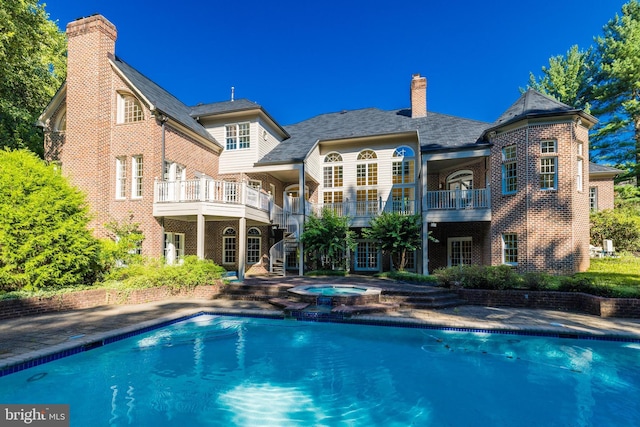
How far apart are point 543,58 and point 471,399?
3258 centimetres

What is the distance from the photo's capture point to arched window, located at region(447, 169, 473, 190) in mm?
17375

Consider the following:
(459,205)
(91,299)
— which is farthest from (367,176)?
(91,299)

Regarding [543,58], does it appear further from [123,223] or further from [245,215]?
[123,223]

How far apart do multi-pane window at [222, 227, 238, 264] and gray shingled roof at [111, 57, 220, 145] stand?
Answer: 195 inches

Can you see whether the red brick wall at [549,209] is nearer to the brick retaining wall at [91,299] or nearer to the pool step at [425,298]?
the pool step at [425,298]

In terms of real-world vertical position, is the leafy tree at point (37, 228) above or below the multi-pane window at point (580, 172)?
below

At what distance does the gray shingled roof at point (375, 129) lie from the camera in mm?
16348

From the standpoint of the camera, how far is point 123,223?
1367 cm

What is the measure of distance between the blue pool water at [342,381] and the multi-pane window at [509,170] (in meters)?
8.58

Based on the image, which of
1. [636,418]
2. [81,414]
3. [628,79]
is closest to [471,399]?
[636,418]

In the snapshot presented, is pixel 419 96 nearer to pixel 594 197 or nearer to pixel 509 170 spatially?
pixel 509 170

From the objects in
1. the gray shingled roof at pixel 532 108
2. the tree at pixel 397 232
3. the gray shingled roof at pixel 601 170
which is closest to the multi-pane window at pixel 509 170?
the gray shingled roof at pixel 532 108

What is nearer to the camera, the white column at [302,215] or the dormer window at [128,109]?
the dormer window at [128,109]

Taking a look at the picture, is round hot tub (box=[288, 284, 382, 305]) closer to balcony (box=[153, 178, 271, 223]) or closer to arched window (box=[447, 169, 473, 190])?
balcony (box=[153, 178, 271, 223])
